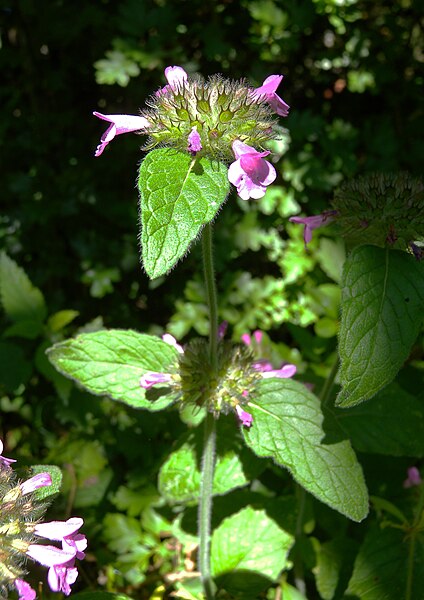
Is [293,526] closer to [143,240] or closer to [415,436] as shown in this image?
[415,436]

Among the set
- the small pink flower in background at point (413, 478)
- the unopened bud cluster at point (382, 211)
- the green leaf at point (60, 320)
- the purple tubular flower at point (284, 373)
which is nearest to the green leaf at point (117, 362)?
the purple tubular flower at point (284, 373)

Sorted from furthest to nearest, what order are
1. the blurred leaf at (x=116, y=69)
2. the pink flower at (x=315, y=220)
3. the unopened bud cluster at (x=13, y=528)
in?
the blurred leaf at (x=116, y=69)
the pink flower at (x=315, y=220)
the unopened bud cluster at (x=13, y=528)

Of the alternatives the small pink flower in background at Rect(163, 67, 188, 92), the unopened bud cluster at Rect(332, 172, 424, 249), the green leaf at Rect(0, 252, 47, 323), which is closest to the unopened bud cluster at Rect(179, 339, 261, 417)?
the unopened bud cluster at Rect(332, 172, 424, 249)

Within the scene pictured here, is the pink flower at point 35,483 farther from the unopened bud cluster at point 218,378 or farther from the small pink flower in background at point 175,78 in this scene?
the small pink flower in background at point 175,78

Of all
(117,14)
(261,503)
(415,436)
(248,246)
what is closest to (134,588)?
(261,503)

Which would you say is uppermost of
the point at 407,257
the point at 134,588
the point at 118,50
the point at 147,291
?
the point at 407,257
